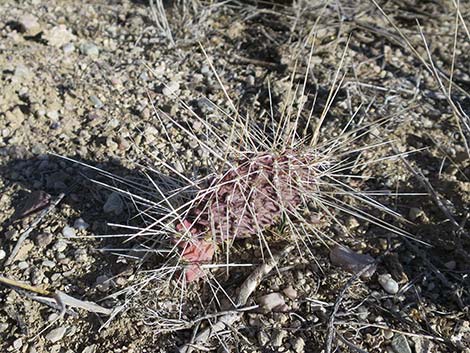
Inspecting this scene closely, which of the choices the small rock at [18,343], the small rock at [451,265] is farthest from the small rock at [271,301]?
the small rock at [18,343]

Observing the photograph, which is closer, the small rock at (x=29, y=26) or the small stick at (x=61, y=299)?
the small stick at (x=61, y=299)

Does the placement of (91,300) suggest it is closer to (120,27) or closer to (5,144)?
(5,144)

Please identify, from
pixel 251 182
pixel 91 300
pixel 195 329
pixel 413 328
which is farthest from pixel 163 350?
pixel 413 328

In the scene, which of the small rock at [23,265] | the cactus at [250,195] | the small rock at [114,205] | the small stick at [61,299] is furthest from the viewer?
the small rock at [114,205]

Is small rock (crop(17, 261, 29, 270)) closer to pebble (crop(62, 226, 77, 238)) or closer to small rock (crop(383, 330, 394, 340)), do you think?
pebble (crop(62, 226, 77, 238))

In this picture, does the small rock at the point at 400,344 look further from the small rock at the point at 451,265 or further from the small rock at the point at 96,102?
the small rock at the point at 96,102

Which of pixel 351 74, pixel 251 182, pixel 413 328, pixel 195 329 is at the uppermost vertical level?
pixel 251 182

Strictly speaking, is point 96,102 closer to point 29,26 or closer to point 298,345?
point 29,26
